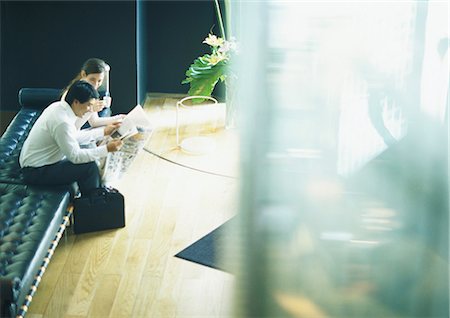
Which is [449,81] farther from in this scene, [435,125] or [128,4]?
[128,4]

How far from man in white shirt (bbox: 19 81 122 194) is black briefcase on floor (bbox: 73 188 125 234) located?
0.05 meters

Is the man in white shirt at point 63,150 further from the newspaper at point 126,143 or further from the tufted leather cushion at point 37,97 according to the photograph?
the tufted leather cushion at point 37,97

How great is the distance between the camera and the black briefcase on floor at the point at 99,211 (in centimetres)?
381

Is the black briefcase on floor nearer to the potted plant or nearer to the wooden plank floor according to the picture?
the wooden plank floor

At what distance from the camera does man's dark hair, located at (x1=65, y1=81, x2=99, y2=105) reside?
372 cm

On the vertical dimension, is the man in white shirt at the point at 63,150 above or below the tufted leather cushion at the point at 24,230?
above

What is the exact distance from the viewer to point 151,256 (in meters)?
3.71

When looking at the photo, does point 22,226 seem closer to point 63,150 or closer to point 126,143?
point 63,150

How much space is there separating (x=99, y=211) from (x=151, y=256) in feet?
1.21

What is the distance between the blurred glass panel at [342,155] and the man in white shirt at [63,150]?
10.1 feet

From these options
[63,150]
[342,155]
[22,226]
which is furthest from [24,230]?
[342,155]

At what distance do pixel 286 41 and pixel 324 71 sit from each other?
0.04m

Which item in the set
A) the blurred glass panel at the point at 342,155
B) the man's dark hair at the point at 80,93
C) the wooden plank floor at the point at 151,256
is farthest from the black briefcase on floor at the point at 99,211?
the blurred glass panel at the point at 342,155

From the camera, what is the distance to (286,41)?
694 millimetres
